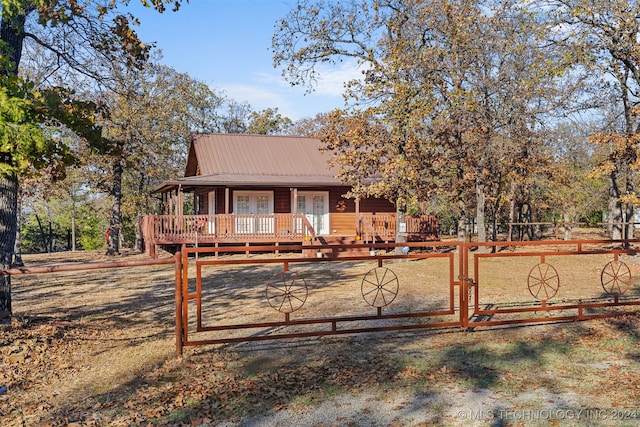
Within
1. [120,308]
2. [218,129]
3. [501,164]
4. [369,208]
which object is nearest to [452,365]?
[120,308]

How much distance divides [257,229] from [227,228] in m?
1.27

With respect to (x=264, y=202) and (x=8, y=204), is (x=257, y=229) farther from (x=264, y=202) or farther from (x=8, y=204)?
(x=8, y=204)

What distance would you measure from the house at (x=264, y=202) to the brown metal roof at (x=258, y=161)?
47mm

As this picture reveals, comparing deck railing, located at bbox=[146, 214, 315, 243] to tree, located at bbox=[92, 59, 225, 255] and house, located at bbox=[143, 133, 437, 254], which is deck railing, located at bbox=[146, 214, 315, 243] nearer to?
house, located at bbox=[143, 133, 437, 254]

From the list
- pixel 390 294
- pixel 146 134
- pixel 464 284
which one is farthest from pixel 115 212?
pixel 464 284

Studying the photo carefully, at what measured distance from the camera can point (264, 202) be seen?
2520 cm

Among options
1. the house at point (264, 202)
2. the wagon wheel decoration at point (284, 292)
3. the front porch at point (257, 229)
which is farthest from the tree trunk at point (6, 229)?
the house at point (264, 202)

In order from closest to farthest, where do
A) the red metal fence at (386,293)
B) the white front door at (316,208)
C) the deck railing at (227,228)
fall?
1. the red metal fence at (386,293)
2. the deck railing at (227,228)
3. the white front door at (316,208)

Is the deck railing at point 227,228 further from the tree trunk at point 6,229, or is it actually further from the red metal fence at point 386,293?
the tree trunk at point 6,229

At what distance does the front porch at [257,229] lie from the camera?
20562mm

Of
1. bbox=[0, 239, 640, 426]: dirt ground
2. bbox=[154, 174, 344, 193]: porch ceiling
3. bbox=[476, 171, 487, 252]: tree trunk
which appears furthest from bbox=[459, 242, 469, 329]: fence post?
bbox=[154, 174, 344, 193]: porch ceiling

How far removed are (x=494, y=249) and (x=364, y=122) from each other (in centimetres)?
863

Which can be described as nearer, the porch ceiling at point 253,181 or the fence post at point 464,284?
the fence post at point 464,284

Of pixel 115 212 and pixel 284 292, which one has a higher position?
pixel 115 212
